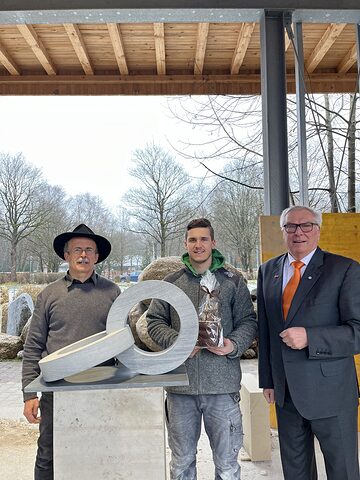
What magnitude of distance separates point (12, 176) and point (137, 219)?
7.19 feet

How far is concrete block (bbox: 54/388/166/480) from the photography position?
1630 millimetres

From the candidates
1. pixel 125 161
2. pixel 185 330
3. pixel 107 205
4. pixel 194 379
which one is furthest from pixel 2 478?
pixel 125 161

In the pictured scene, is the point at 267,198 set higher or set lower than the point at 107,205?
lower

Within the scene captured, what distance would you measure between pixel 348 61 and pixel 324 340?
4200 millimetres

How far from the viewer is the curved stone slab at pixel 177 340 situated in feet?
5.76

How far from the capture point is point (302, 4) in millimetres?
3783

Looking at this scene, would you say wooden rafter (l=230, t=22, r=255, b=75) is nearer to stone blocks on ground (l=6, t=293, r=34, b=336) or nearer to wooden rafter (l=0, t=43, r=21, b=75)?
wooden rafter (l=0, t=43, r=21, b=75)

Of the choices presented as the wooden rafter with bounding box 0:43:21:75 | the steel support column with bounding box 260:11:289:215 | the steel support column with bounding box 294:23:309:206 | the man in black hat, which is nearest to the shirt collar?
the man in black hat

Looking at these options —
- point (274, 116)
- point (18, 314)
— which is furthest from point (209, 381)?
point (18, 314)

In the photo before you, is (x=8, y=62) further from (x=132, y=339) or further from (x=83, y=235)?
(x=132, y=339)

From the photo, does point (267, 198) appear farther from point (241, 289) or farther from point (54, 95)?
point (54, 95)

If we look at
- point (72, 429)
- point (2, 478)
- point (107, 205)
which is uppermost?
point (107, 205)

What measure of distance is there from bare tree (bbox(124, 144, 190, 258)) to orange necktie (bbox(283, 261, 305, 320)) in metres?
3.46

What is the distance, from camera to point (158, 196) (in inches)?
230
